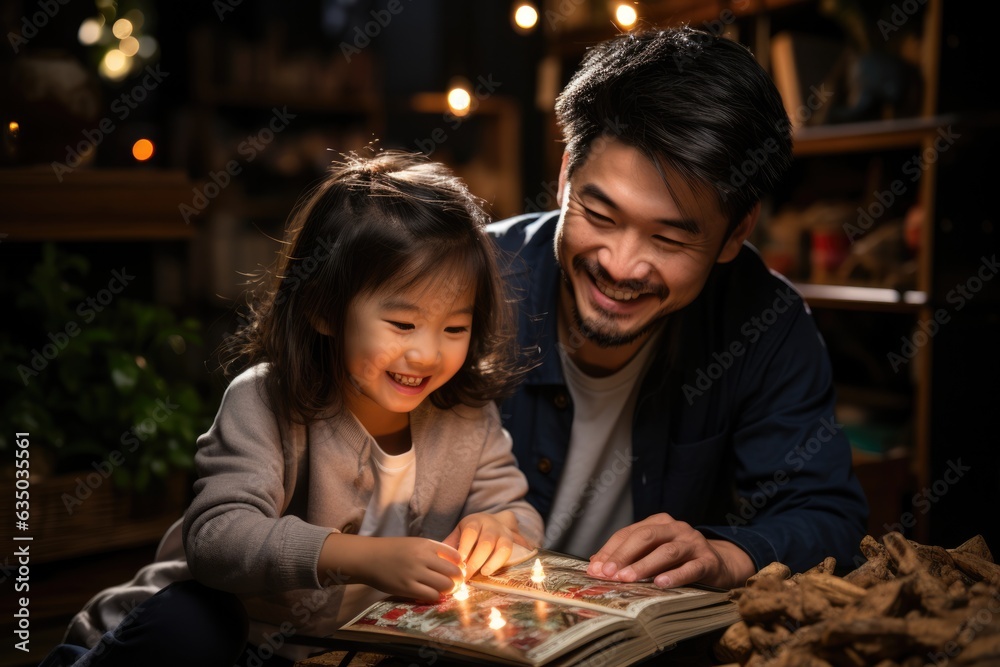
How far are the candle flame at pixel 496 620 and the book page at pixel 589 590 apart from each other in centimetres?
8

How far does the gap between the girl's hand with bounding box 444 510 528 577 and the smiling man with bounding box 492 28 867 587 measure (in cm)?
14

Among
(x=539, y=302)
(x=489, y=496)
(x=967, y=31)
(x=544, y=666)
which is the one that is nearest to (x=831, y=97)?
(x=967, y=31)

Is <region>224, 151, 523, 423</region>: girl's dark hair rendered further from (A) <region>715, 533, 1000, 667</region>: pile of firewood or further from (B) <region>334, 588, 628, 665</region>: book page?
(A) <region>715, 533, 1000, 667</region>: pile of firewood

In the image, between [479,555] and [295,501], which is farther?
[295,501]

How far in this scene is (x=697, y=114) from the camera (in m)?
1.59

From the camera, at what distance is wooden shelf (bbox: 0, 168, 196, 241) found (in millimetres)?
2318

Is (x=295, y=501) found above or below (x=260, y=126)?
below

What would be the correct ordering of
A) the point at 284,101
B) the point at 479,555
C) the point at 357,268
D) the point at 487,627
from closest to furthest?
the point at 487,627 < the point at 479,555 < the point at 357,268 < the point at 284,101

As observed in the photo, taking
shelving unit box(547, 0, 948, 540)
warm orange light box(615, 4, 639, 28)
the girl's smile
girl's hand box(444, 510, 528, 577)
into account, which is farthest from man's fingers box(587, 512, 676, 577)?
warm orange light box(615, 4, 639, 28)

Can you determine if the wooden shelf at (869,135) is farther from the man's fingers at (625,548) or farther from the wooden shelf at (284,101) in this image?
the wooden shelf at (284,101)

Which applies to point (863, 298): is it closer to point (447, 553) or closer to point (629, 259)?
point (629, 259)

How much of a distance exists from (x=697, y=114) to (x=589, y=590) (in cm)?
86

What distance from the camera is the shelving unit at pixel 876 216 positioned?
2.66 metres

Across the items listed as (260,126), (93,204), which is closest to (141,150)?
(93,204)
